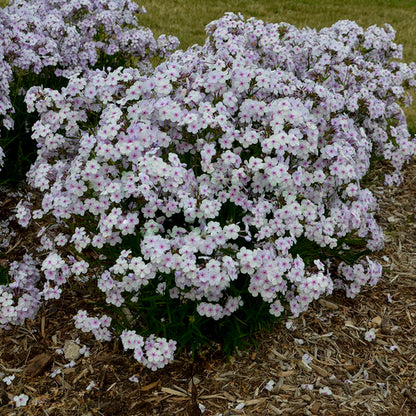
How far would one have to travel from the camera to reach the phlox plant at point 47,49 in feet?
15.1

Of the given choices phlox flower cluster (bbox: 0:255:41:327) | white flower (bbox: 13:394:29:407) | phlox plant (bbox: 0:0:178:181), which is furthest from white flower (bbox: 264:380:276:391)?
phlox plant (bbox: 0:0:178:181)

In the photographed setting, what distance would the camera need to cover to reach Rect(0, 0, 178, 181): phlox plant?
4.62 m

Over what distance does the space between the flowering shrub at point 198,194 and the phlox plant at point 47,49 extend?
36.1 inches

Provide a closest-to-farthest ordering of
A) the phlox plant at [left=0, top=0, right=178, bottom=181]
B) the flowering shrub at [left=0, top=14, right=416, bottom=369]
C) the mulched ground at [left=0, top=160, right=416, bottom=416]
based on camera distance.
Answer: the flowering shrub at [left=0, top=14, right=416, bottom=369]
the mulched ground at [left=0, top=160, right=416, bottom=416]
the phlox plant at [left=0, top=0, right=178, bottom=181]

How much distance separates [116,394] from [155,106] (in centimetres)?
170

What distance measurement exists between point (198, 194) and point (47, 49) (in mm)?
2611

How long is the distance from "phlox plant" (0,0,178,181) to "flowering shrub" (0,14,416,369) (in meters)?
0.92

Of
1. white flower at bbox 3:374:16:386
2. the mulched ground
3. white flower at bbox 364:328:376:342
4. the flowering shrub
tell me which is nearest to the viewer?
the flowering shrub

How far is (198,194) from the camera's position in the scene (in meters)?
3.09

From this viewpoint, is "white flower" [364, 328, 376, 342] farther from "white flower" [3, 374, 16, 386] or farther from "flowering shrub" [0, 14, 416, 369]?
"white flower" [3, 374, 16, 386]

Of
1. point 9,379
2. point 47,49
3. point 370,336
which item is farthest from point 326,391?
point 47,49

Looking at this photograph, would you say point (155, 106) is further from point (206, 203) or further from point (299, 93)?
point (299, 93)

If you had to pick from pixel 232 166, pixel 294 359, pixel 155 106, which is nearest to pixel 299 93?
pixel 232 166

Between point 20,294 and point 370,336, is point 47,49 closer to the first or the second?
point 20,294
